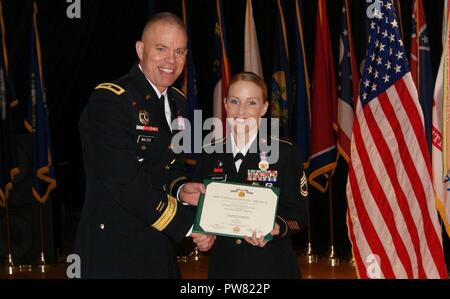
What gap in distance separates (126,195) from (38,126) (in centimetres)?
453

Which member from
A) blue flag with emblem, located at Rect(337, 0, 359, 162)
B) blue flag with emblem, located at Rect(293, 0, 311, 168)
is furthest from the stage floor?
blue flag with emblem, located at Rect(337, 0, 359, 162)

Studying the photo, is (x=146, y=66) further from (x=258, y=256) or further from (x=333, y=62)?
(x=333, y=62)

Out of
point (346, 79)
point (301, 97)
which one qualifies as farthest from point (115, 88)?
point (301, 97)

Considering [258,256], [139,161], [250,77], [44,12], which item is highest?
[44,12]

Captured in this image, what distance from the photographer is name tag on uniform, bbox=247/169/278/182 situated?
130 inches

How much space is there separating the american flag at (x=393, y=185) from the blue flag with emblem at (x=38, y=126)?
3374mm

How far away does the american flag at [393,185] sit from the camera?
5355 millimetres

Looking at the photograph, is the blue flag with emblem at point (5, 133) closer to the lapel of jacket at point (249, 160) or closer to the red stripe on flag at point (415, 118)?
the red stripe on flag at point (415, 118)

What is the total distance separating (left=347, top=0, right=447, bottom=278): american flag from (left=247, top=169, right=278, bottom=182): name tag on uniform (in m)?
2.36

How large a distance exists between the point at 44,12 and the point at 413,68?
3970mm

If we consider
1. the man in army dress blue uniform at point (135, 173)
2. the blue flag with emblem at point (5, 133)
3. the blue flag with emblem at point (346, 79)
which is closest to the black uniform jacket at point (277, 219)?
the man in army dress blue uniform at point (135, 173)

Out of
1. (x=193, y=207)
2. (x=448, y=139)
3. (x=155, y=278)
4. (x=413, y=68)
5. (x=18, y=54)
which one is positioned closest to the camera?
(x=155, y=278)

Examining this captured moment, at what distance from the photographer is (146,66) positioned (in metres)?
3.22

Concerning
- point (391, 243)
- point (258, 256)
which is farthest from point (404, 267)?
point (258, 256)
